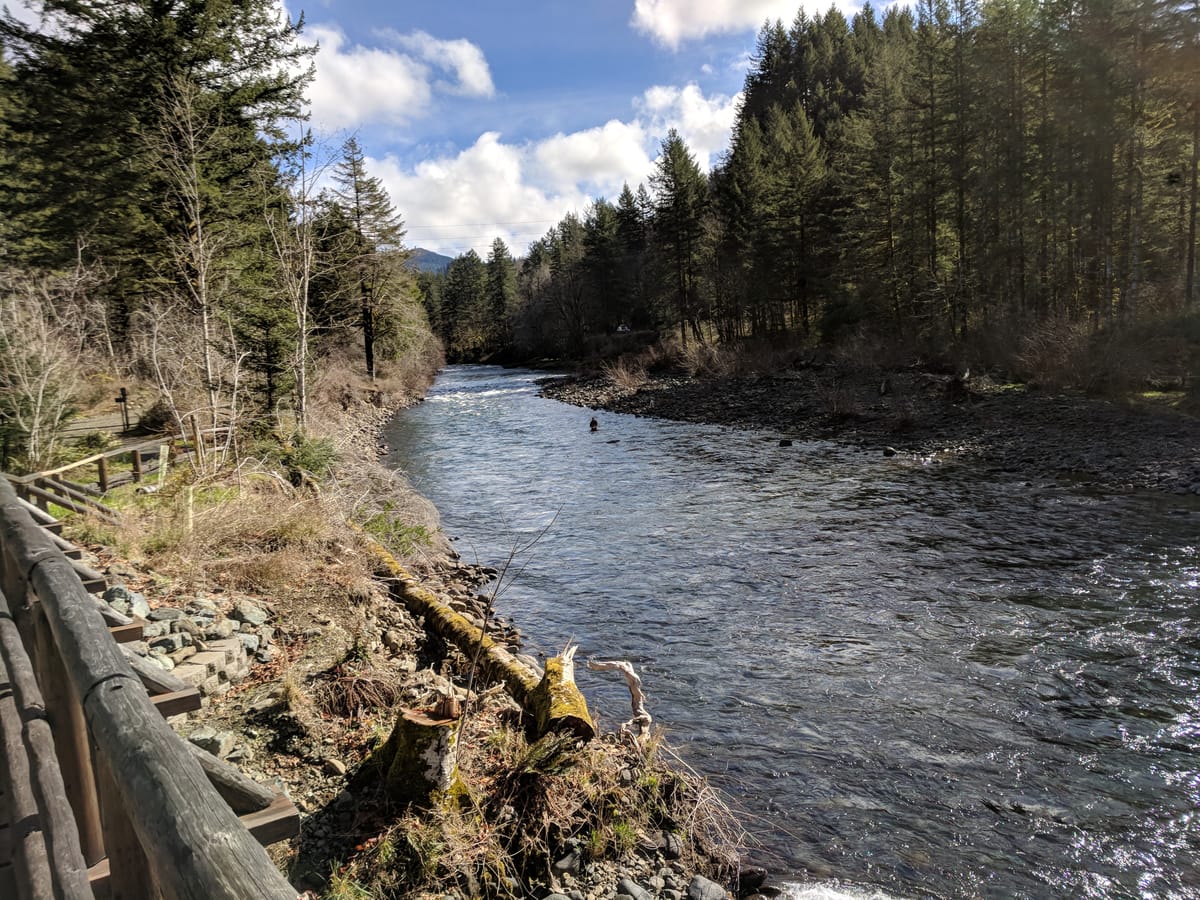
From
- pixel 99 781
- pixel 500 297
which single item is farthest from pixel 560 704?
pixel 500 297

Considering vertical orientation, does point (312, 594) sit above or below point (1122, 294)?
below

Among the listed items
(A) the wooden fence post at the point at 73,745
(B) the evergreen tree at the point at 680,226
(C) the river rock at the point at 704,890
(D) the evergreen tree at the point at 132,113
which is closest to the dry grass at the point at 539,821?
(C) the river rock at the point at 704,890

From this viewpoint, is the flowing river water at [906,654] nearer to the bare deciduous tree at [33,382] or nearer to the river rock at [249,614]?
the river rock at [249,614]

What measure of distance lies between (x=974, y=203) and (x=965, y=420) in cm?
1554

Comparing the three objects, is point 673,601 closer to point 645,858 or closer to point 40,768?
point 645,858

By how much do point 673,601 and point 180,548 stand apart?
6810mm

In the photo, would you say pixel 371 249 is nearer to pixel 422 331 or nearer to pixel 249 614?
pixel 422 331

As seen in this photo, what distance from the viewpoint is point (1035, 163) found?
29062 mm

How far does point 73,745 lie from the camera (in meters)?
2.79

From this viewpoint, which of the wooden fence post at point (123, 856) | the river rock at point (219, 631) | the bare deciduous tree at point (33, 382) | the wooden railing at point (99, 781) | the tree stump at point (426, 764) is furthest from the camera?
the bare deciduous tree at point (33, 382)

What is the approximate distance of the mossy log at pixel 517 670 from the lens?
599 cm

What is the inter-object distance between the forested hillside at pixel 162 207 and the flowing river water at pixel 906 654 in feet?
22.2

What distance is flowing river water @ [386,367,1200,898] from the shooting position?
5.75 meters

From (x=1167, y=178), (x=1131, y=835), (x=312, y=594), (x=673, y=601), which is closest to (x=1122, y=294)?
(x=1167, y=178)
